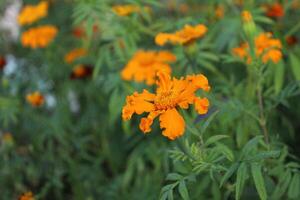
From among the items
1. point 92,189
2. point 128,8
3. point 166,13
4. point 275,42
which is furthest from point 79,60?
point 275,42

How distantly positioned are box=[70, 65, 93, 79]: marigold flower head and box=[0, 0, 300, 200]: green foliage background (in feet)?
0.11

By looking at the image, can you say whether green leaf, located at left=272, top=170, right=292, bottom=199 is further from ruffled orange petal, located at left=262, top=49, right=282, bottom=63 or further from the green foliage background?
ruffled orange petal, located at left=262, top=49, right=282, bottom=63

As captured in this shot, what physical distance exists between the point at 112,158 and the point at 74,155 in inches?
7.2

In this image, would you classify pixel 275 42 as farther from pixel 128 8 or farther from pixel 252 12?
pixel 128 8

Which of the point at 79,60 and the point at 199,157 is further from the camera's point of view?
the point at 79,60

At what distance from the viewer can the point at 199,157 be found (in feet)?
4.32

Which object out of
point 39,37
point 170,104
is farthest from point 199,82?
point 39,37

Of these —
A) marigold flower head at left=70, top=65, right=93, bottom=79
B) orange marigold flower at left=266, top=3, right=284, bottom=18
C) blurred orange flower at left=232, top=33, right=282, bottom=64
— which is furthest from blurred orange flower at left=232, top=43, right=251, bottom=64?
marigold flower head at left=70, top=65, right=93, bottom=79

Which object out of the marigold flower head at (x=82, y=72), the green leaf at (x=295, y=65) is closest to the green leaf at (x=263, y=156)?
the green leaf at (x=295, y=65)

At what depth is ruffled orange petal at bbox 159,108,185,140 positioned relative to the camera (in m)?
1.24

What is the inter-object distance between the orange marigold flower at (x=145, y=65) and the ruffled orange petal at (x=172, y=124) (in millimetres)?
662

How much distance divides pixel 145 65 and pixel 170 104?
29.4 inches

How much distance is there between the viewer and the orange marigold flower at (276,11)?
7.00 ft

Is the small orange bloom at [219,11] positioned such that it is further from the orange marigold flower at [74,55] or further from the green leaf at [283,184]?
the green leaf at [283,184]
